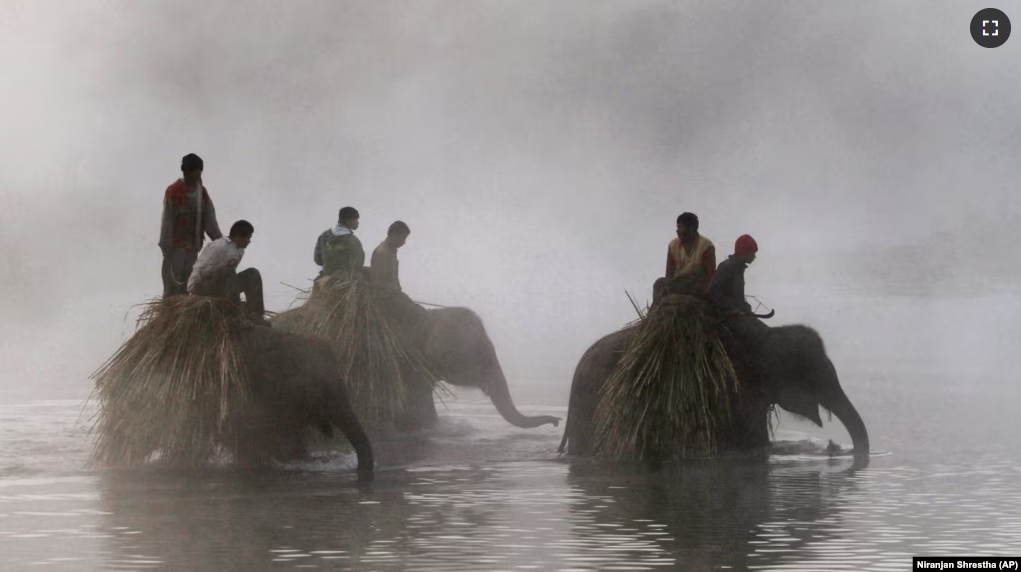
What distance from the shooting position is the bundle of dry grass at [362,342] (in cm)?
1950

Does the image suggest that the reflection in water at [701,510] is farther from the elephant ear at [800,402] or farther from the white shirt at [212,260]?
the white shirt at [212,260]

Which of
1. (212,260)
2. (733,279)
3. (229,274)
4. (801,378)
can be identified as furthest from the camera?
(801,378)

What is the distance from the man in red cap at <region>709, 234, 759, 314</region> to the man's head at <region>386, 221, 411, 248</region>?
15.0ft

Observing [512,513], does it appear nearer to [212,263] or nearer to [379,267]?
[212,263]

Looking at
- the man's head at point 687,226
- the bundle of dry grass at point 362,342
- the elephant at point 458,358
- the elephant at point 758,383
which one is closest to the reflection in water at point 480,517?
the elephant at point 758,383

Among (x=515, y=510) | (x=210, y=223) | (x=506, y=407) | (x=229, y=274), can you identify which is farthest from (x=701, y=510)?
(x=506, y=407)

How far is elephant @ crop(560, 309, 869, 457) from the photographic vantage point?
695 inches

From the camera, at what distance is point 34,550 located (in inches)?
466

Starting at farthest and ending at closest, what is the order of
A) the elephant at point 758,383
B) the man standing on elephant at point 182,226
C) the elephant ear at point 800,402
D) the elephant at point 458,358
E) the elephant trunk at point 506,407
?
the elephant at point 458,358, the elephant trunk at point 506,407, the elephant ear at point 800,402, the elephant at point 758,383, the man standing on elephant at point 182,226

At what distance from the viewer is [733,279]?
17766mm

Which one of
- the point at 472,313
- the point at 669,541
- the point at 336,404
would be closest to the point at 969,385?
the point at 472,313

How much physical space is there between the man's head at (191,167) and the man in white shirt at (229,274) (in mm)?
908

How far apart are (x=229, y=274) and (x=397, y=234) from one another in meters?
4.88

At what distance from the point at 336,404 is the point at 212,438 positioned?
3.48ft
